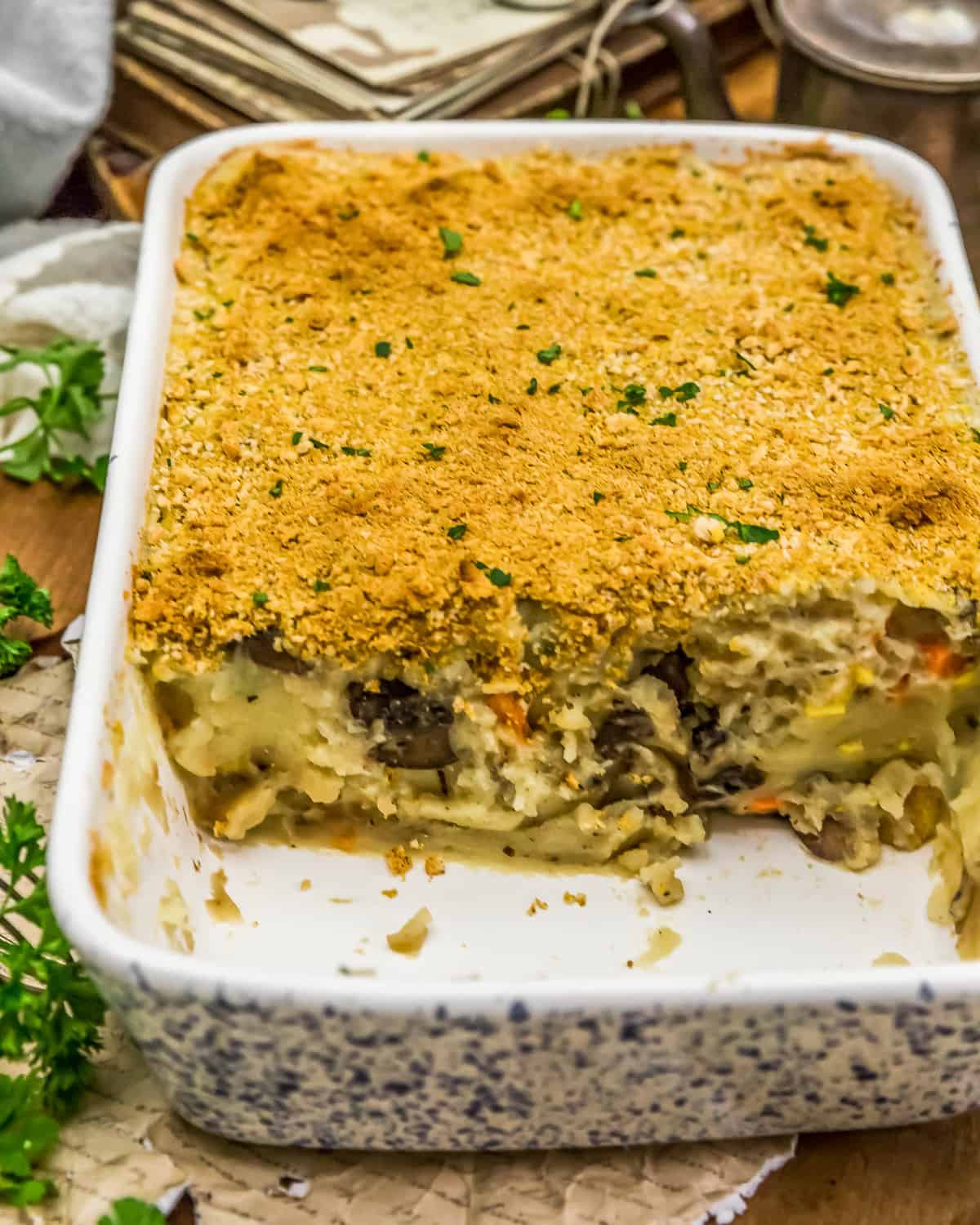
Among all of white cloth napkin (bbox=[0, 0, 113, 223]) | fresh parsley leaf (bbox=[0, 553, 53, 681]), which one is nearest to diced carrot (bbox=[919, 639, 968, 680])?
fresh parsley leaf (bbox=[0, 553, 53, 681])

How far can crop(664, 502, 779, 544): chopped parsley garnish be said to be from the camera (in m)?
1.37

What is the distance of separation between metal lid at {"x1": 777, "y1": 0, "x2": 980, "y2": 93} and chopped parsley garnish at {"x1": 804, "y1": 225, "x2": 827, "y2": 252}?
0.37 m

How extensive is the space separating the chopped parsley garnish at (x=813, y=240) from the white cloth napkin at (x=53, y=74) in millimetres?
1226

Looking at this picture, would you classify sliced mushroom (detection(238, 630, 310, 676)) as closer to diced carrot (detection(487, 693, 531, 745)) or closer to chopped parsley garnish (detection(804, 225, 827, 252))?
diced carrot (detection(487, 693, 531, 745))

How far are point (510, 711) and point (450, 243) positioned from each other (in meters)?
0.72

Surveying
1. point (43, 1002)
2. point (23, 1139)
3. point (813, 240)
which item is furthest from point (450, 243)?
point (23, 1139)

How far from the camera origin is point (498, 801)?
1473 mm

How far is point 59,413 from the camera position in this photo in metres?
1.86

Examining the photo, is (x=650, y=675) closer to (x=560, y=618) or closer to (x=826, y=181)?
(x=560, y=618)

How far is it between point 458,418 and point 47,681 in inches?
25.4

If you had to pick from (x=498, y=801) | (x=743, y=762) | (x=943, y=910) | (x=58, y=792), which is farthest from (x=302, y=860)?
(x=943, y=910)

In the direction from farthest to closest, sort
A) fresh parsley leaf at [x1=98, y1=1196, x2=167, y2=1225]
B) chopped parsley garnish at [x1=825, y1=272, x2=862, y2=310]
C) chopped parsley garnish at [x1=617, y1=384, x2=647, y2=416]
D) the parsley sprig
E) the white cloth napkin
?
the white cloth napkin < the parsley sprig < chopped parsley garnish at [x1=825, y1=272, x2=862, y2=310] < chopped parsley garnish at [x1=617, y1=384, x2=647, y2=416] < fresh parsley leaf at [x1=98, y1=1196, x2=167, y2=1225]

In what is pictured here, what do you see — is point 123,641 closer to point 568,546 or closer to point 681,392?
point 568,546

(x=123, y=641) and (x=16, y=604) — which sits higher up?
(x=123, y=641)
